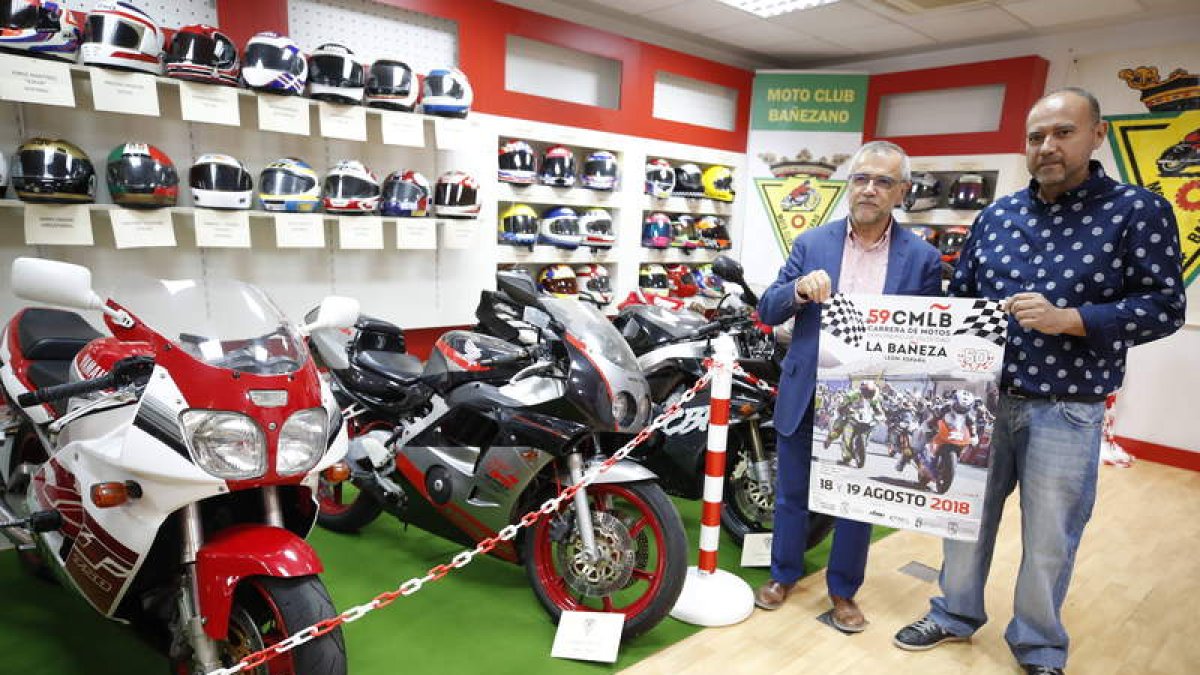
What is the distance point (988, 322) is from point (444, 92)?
9.51 feet

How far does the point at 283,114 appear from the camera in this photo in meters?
3.23

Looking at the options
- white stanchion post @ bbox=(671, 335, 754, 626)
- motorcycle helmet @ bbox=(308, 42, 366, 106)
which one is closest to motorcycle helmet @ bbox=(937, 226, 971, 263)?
white stanchion post @ bbox=(671, 335, 754, 626)

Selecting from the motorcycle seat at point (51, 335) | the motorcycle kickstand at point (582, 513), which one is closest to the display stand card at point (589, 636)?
the motorcycle kickstand at point (582, 513)

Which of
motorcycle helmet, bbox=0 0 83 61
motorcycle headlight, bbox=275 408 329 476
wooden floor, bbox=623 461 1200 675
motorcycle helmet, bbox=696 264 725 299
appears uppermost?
motorcycle helmet, bbox=0 0 83 61

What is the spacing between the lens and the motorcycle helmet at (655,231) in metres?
5.19

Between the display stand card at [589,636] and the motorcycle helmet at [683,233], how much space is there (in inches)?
144

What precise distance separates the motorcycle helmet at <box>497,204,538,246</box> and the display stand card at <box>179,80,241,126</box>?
1.66 m

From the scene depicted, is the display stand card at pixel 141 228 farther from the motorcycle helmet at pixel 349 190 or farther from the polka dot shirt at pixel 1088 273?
the polka dot shirt at pixel 1088 273

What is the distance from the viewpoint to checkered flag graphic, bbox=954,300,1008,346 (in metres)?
1.90

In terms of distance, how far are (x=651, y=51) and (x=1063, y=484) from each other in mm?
4097

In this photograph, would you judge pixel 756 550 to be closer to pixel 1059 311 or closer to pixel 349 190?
pixel 1059 311

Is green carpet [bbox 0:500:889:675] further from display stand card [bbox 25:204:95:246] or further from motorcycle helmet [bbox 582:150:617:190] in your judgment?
motorcycle helmet [bbox 582:150:617:190]

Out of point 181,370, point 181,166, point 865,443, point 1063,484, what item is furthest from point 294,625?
point 181,166

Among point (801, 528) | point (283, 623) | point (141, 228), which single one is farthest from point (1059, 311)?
point (141, 228)
